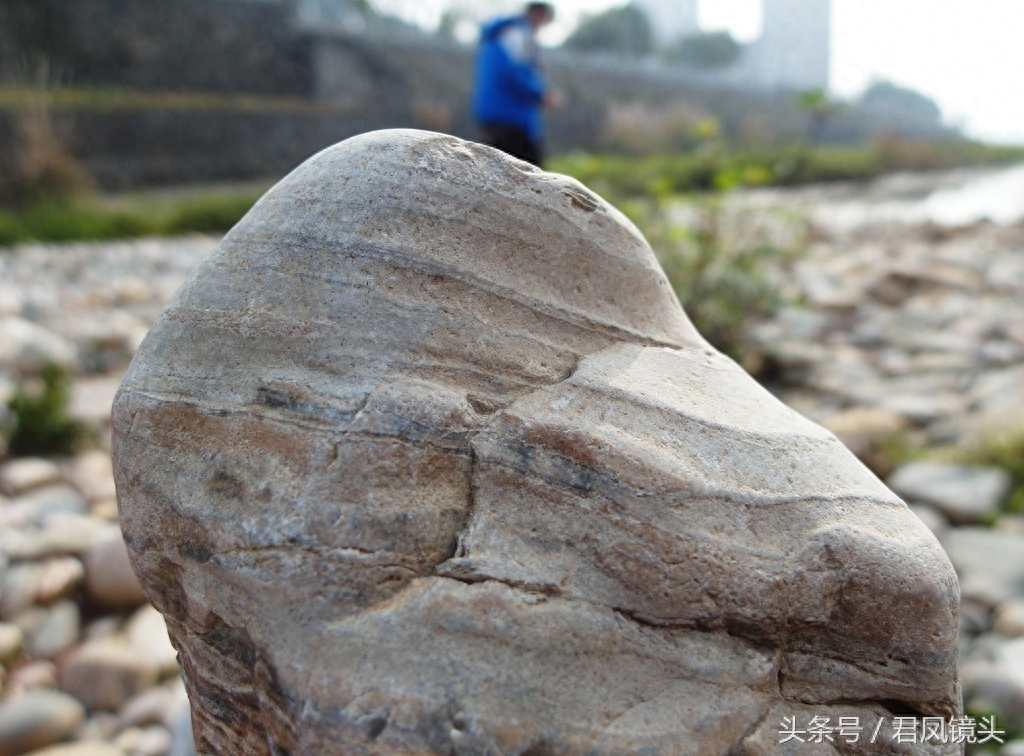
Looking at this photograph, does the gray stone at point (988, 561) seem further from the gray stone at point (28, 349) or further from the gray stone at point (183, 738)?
the gray stone at point (28, 349)

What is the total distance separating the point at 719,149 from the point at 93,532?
3.97 metres

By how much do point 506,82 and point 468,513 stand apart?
4248 mm

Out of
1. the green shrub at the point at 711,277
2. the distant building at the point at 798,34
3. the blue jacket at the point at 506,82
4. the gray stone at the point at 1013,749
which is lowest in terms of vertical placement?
the gray stone at the point at 1013,749

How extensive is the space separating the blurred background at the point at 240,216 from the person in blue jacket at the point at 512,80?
422 mm

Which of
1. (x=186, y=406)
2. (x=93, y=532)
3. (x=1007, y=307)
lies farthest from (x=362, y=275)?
(x=1007, y=307)

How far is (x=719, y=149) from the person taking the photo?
16.4ft

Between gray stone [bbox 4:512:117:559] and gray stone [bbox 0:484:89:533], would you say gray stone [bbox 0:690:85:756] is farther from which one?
gray stone [bbox 0:484:89:533]

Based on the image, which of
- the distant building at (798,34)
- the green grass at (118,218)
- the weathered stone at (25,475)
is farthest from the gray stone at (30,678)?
the distant building at (798,34)

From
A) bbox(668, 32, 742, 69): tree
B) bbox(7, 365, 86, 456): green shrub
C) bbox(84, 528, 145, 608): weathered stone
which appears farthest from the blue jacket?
bbox(668, 32, 742, 69): tree

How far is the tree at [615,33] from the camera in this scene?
31.4 meters

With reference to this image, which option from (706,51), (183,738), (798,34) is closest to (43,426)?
(183,738)

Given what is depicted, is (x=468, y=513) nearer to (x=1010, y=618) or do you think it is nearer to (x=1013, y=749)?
(x=1013, y=749)

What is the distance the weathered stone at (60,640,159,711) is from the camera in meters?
2.09

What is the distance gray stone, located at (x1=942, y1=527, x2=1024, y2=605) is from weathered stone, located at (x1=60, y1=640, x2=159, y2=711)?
2.29 m
